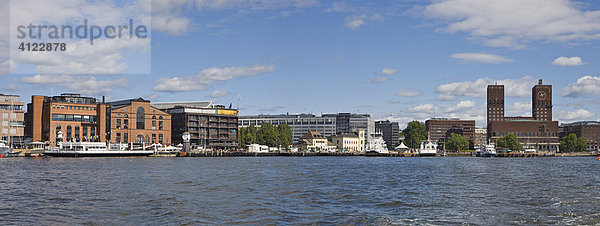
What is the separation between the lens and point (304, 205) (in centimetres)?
3503

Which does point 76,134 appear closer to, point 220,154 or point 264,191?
point 220,154

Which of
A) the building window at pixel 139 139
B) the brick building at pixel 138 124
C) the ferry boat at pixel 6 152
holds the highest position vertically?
the brick building at pixel 138 124

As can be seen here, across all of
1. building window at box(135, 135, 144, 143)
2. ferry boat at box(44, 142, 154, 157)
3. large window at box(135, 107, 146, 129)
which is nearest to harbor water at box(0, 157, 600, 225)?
ferry boat at box(44, 142, 154, 157)

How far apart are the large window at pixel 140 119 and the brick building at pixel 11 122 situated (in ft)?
105

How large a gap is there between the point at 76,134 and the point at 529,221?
499 feet

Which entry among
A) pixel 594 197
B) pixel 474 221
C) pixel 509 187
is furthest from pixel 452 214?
pixel 509 187

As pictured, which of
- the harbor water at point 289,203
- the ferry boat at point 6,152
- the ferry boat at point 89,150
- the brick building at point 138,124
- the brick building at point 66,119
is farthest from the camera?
the brick building at point 138,124

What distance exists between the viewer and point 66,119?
15888 cm

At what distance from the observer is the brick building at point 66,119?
512ft

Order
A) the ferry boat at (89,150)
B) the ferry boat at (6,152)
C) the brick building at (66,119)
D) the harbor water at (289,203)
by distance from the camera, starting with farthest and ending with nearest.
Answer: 1. the brick building at (66,119)
2. the ferry boat at (89,150)
3. the ferry boat at (6,152)
4. the harbor water at (289,203)

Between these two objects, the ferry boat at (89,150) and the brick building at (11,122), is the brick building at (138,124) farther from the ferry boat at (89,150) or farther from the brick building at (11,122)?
the brick building at (11,122)

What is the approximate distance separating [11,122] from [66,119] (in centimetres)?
1522

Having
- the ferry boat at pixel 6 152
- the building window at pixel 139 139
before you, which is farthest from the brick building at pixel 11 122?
the building window at pixel 139 139

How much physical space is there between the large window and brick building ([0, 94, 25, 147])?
32020mm
